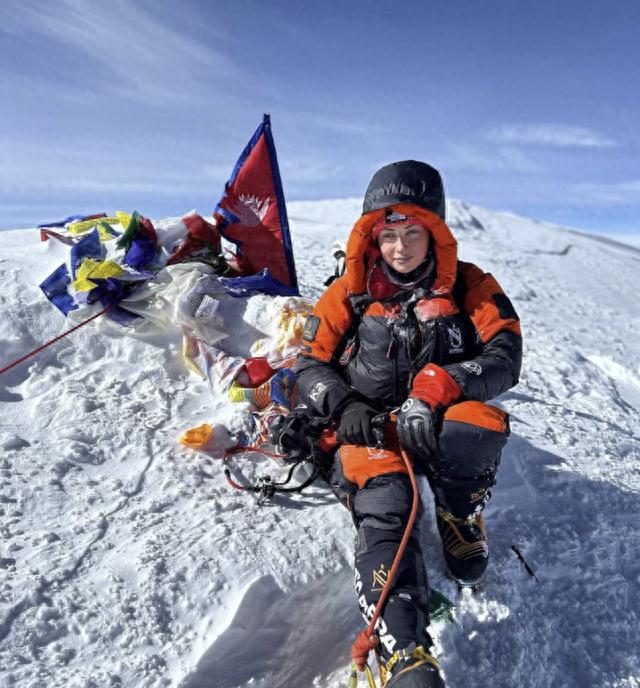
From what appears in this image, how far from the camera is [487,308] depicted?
254cm

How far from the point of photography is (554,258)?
1323 cm

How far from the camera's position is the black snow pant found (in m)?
1.86

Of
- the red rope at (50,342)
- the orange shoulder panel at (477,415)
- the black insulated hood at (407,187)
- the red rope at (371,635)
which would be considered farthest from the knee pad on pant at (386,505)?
the red rope at (50,342)

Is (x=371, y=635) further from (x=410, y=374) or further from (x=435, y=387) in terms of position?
(x=410, y=374)

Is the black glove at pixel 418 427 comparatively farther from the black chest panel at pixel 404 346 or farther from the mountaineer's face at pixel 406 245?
the mountaineer's face at pixel 406 245

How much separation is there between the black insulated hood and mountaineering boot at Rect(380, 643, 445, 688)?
1.72 meters

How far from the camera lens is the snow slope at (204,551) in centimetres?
198

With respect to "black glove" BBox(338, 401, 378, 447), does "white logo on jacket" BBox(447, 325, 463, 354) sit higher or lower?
higher

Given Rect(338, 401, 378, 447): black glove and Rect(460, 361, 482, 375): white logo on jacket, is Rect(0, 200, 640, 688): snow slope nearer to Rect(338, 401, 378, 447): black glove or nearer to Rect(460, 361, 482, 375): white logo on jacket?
Rect(338, 401, 378, 447): black glove

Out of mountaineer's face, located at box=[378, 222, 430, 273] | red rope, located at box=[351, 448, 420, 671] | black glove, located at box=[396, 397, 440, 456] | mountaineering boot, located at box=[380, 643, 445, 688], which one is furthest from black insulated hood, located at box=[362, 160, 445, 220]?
mountaineering boot, located at box=[380, 643, 445, 688]

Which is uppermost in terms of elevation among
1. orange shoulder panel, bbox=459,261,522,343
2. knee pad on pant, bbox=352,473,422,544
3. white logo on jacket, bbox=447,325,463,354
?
orange shoulder panel, bbox=459,261,522,343

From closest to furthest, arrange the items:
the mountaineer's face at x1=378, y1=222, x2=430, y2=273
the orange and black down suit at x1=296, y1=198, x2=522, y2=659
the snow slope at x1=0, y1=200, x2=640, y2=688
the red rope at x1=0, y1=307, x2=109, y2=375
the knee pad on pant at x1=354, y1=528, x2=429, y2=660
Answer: the knee pad on pant at x1=354, y1=528, x2=429, y2=660 < the snow slope at x1=0, y1=200, x2=640, y2=688 < the orange and black down suit at x1=296, y1=198, x2=522, y2=659 < the mountaineer's face at x1=378, y1=222, x2=430, y2=273 < the red rope at x1=0, y1=307, x2=109, y2=375

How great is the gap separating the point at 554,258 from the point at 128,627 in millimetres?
13007

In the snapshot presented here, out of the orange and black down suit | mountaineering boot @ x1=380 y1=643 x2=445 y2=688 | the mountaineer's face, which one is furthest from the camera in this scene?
the mountaineer's face
